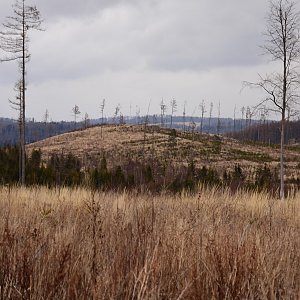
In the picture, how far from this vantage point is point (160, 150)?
58.7 meters

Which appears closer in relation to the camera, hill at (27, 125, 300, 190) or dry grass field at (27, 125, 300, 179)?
hill at (27, 125, 300, 190)

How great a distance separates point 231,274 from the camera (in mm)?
2428

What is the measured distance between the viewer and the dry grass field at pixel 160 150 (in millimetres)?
50500

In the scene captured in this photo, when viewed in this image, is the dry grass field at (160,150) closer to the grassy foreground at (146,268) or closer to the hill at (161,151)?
the hill at (161,151)

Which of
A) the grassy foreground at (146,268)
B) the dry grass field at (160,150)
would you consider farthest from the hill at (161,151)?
the grassy foreground at (146,268)

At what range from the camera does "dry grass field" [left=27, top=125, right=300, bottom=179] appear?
1988 inches

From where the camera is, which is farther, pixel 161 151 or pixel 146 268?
pixel 161 151

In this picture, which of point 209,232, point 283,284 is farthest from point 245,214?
point 283,284

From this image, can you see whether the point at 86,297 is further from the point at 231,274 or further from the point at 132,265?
the point at 231,274

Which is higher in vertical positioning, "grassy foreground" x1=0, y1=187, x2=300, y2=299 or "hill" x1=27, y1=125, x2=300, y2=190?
"grassy foreground" x1=0, y1=187, x2=300, y2=299

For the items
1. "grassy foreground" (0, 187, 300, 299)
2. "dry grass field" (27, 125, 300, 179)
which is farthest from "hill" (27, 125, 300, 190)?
"grassy foreground" (0, 187, 300, 299)

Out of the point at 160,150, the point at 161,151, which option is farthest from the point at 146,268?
the point at 160,150

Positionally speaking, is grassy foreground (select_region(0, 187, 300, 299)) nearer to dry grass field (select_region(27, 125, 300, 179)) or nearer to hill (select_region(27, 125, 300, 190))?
hill (select_region(27, 125, 300, 190))

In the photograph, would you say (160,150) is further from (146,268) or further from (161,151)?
(146,268)
